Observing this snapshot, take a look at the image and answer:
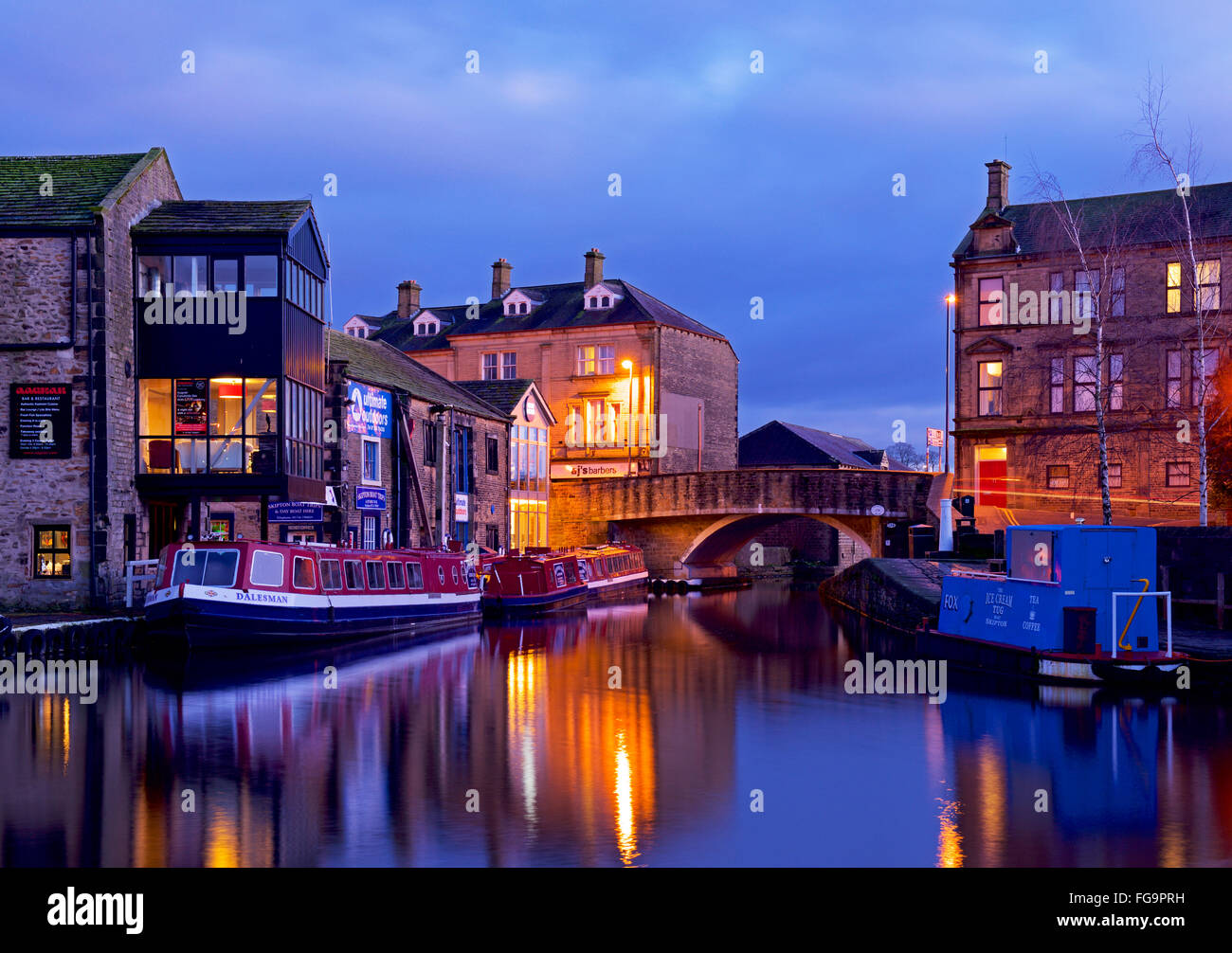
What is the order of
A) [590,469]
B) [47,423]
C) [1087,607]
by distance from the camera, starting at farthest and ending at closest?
[590,469], [47,423], [1087,607]

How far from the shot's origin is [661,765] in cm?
1758

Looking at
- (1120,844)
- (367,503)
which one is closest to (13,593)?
(367,503)

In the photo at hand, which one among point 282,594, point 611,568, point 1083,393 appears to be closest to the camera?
point 282,594

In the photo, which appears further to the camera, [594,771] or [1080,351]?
[1080,351]

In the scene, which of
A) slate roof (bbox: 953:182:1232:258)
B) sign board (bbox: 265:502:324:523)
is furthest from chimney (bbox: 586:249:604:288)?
sign board (bbox: 265:502:324:523)

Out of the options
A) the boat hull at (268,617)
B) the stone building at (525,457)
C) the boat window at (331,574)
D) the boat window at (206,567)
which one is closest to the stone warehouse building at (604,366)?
the stone building at (525,457)

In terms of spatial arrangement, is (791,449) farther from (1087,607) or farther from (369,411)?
(1087,607)

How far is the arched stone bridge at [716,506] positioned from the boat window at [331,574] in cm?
2388

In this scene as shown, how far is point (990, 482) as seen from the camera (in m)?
49.1

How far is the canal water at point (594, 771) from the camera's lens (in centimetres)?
1323

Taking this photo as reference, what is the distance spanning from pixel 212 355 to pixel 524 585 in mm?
16189

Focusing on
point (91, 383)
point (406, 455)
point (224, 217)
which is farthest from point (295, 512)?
point (406, 455)

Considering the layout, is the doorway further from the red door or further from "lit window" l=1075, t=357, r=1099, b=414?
"lit window" l=1075, t=357, r=1099, b=414

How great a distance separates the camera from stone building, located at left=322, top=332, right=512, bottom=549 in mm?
40281
